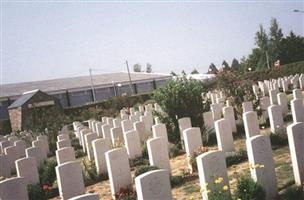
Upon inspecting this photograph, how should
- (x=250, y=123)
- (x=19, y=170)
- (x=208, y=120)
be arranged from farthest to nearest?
(x=208, y=120), (x=250, y=123), (x=19, y=170)

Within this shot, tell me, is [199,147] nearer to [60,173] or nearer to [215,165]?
[215,165]

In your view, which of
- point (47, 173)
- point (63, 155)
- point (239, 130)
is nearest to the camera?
point (63, 155)

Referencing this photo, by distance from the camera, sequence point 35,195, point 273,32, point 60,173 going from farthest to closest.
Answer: point 273,32 → point 35,195 → point 60,173

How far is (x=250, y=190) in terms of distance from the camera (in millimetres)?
6336

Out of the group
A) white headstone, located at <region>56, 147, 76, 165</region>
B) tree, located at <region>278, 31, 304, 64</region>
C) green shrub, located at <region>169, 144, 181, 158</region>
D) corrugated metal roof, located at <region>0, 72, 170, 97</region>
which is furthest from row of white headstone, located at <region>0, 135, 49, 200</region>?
tree, located at <region>278, 31, 304, 64</region>

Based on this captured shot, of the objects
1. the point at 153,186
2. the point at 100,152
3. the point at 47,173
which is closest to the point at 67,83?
the point at 47,173

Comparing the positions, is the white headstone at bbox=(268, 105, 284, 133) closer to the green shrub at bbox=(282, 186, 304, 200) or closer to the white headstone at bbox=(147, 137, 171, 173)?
the white headstone at bbox=(147, 137, 171, 173)

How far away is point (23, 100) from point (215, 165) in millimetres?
28904

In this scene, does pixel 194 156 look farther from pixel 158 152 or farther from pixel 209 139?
pixel 209 139

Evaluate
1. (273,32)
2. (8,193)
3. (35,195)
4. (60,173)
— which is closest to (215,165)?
(60,173)

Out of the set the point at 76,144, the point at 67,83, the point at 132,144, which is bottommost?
the point at 76,144

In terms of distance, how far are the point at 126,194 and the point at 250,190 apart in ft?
8.74

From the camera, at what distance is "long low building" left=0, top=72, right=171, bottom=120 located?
46.7 m

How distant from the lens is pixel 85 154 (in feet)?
48.1
